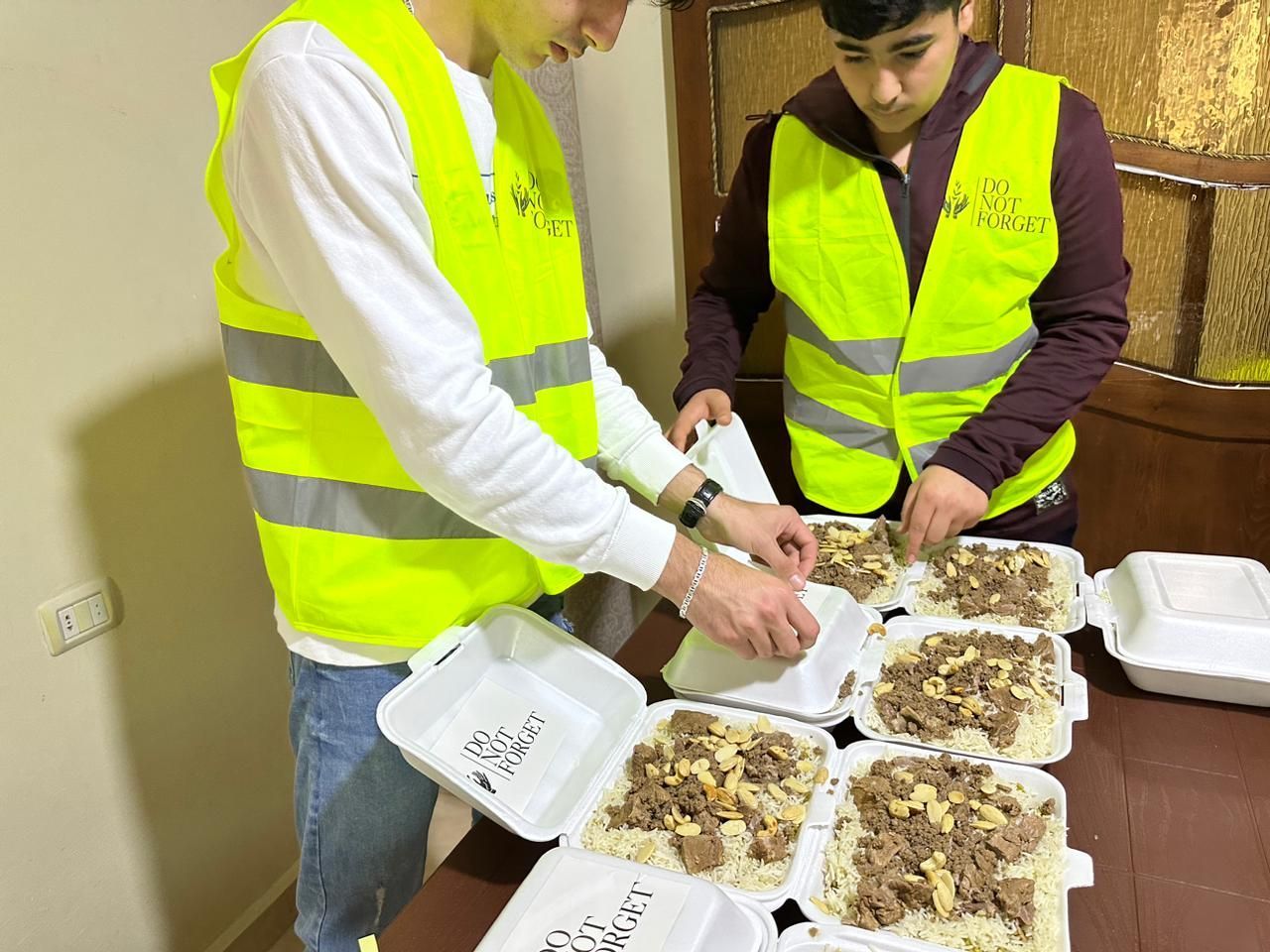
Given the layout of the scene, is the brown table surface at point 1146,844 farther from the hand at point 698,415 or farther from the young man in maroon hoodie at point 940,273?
the hand at point 698,415

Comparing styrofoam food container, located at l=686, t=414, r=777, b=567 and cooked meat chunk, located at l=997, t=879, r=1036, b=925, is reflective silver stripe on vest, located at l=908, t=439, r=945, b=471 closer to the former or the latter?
styrofoam food container, located at l=686, t=414, r=777, b=567

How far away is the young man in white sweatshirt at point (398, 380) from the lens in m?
0.75

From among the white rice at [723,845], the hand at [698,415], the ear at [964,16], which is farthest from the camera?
the hand at [698,415]

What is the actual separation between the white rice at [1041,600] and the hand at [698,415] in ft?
1.28

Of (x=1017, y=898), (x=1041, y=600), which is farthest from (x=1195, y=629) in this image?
(x=1017, y=898)

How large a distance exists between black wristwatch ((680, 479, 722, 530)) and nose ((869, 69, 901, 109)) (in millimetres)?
576

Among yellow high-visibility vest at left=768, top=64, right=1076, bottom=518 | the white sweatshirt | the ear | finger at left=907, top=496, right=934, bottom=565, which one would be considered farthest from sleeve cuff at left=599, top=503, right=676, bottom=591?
the ear

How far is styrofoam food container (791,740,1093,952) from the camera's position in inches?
29.3

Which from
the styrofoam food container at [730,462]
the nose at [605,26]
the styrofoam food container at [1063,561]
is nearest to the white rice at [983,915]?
the styrofoam food container at [1063,561]

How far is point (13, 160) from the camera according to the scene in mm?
1225

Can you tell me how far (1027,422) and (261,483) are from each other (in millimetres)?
1031

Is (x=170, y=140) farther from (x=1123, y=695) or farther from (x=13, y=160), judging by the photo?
(x=1123, y=695)

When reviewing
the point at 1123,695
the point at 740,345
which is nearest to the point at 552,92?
the point at 740,345

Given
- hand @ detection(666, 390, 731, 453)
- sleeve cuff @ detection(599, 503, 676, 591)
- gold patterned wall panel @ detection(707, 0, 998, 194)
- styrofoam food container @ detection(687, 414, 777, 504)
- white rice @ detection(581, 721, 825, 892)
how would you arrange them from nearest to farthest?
1. white rice @ detection(581, 721, 825, 892)
2. sleeve cuff @ detection(599, 503, 676, 591)
3. styrofoam food container @ detection(687, 414, 777, 504)
4. hand @ detection(666, 390, 731, 453)
5. gold patterned wall panel @ detection(707, 0, 998, 194)
